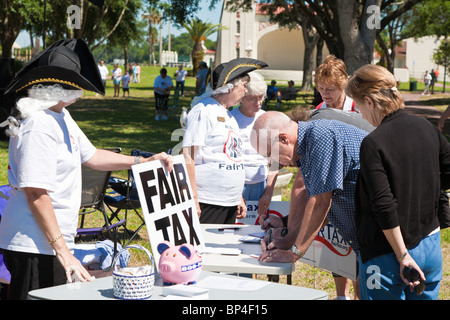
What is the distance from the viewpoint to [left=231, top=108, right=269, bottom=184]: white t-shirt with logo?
5.09 meters

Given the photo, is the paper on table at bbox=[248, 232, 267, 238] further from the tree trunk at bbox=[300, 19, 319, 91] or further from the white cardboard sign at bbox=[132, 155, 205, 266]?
the tree trunk at bbox=[300, 19, 319, 91]

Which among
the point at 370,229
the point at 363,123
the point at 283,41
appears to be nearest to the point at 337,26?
the point at 363,123

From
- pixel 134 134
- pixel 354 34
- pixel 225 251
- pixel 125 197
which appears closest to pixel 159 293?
pixel 225 251

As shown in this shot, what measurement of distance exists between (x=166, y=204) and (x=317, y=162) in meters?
0.87

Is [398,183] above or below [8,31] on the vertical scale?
below

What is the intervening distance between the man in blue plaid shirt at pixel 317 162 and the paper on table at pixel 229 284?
1.60 ft

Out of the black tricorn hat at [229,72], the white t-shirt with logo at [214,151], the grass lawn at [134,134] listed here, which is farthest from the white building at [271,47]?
the white t-shirt with logo at [214,151]

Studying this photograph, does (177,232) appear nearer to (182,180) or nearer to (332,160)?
(182,180)

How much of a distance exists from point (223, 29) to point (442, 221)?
2380 inches

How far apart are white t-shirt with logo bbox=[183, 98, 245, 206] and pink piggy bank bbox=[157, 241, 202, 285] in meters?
1.58

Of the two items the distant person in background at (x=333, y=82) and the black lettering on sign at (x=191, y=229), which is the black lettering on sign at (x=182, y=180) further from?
the distant person in background at (x=333, y=82)

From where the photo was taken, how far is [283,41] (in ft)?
224

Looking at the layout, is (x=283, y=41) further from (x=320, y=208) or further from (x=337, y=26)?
(x=320, y=208)

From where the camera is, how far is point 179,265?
2723 mm
